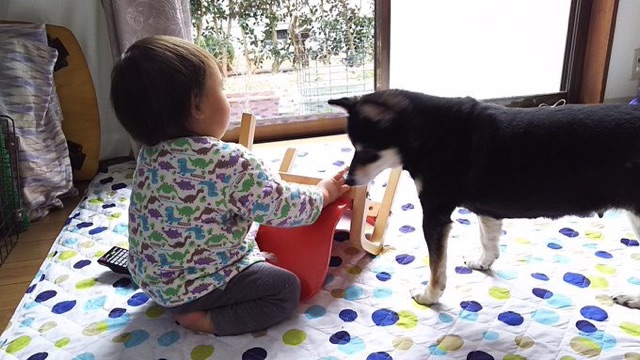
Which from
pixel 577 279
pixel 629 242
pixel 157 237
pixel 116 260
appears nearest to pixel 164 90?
pixel 157 237

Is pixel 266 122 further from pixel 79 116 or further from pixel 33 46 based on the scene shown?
pixel 33 46

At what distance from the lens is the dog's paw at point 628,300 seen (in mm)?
1225

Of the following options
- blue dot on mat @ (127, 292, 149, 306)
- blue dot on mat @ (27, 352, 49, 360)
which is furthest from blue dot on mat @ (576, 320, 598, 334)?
blue dot on mat @ (27, 352, 49, 360)

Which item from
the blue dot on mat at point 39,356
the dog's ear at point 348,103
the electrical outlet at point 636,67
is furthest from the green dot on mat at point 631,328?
the electrical outlet at point 636,67

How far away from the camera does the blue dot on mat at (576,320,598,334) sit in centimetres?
117

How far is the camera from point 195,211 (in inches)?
44.1

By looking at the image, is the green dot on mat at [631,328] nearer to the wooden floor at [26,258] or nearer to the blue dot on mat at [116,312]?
the blue dot on mat at [116,312]

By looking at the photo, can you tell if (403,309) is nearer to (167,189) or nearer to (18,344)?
(167,189)

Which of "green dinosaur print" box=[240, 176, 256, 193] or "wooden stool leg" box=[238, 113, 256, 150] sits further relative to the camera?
"wooden stool leg" box=[238, 113, 256, 150]

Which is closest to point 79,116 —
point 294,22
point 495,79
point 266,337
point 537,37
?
point 294,22

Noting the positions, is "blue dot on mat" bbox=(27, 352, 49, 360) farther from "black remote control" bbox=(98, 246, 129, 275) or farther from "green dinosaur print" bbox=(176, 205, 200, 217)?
"green dinosaur print" bbox=(176, 205, 200, 217)

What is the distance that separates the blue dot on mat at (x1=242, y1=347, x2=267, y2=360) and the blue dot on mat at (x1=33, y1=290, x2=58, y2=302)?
0.66m

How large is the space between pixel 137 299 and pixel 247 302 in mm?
382

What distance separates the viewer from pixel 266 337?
121 cm
